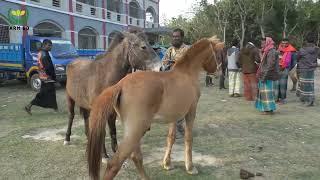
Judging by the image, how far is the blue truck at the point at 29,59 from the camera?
13.0 metres

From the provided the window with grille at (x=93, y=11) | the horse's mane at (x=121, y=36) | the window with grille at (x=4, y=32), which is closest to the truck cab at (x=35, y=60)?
the window with grille at (x=4, y=32)

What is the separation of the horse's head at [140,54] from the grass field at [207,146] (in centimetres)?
134

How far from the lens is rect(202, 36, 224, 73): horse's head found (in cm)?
434

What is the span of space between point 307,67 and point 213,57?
5.93m

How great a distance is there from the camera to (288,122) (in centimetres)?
744

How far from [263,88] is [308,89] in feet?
6.24

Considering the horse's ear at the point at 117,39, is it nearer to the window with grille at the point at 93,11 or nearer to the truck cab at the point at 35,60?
the truck cab at the point at 35,60

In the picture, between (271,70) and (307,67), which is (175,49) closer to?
(271,70)

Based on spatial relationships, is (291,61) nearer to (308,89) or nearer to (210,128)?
(308,89)

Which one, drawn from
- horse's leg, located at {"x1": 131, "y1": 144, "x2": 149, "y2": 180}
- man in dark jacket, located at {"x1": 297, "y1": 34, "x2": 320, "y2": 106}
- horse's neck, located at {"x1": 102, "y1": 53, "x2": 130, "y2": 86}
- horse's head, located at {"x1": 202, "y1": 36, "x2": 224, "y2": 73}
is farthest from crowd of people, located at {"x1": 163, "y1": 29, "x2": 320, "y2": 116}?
horse's leg, located at {"x1": 131, "y1": 144, "x2": 149, "y2": 180}

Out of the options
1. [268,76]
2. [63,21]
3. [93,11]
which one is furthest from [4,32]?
[268,76]

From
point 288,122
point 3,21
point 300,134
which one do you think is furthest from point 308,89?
point 3,21

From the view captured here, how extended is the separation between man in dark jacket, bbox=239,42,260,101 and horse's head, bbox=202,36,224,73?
597 centimetres

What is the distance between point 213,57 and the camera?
4.38 m
